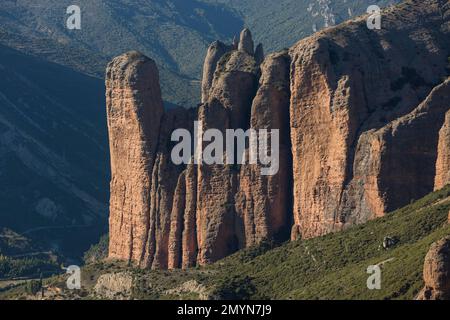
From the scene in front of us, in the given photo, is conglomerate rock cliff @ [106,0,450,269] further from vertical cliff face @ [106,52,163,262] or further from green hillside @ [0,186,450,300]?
green hillside @ [0,186,450,300]

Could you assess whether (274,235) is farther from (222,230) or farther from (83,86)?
(83,86)

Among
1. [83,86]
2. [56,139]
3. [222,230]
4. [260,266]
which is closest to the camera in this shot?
[260,266]

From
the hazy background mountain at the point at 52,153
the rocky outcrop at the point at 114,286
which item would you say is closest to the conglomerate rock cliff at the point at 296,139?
the rocky outcrop at the point at 114,286

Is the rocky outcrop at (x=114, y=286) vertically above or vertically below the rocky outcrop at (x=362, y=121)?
below

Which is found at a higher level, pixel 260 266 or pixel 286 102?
pixel 286 102

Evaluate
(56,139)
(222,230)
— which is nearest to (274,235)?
(222,230)

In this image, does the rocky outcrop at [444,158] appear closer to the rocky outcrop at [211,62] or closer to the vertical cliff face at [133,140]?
the vertical cliff face at [133,140]
